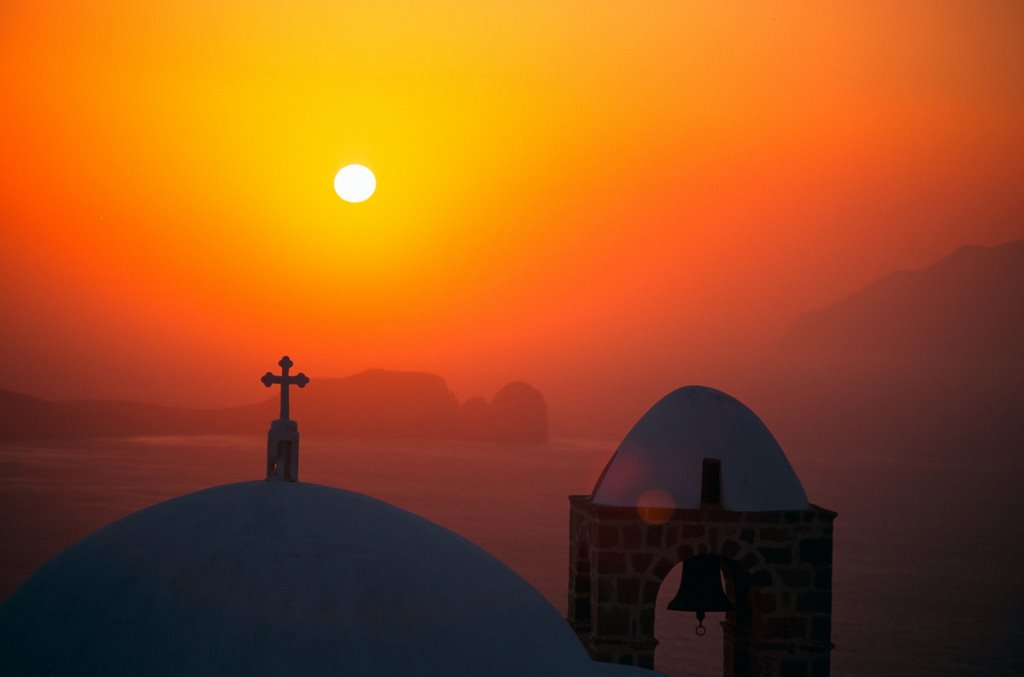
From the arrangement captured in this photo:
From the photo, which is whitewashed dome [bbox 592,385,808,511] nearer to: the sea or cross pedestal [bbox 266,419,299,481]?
cross pedestal [bbox 266,419,299,481]

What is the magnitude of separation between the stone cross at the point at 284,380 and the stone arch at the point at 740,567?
158 inches

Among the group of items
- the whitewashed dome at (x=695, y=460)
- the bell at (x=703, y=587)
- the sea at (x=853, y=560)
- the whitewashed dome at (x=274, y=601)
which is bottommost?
the sea at (x=853, y=560)

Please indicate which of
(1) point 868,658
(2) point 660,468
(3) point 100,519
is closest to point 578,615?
(2) point 660,468

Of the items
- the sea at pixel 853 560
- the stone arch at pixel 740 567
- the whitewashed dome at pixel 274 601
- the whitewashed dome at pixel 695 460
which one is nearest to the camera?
the whitewashed dome at pixel 274 601

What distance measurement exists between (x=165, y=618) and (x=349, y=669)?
1233mm

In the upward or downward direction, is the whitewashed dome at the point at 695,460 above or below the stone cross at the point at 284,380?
below

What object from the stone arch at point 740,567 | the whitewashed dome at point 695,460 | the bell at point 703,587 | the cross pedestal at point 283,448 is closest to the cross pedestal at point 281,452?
the cross pedestal at point 283,448

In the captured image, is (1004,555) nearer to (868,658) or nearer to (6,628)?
(868,658)

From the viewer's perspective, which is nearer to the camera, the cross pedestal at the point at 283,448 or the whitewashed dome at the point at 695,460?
the cross pedestal at the point at 283,448

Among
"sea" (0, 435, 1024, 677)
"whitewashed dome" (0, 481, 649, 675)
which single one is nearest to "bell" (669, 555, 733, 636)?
"whitewashed dome" (0, 481, 649, 675)

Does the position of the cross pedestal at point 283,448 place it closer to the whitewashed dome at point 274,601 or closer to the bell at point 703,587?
the whitewashed dome at point 274,601

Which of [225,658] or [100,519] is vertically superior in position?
[225,658]

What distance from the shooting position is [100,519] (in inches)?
6467

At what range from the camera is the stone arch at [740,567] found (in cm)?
1214
